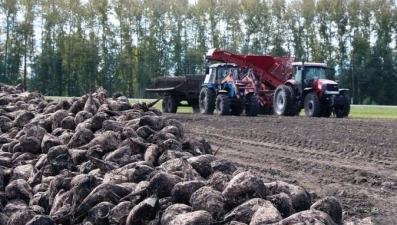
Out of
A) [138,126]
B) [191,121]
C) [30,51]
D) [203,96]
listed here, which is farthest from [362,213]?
[30,51]

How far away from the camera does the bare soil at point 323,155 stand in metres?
7.93

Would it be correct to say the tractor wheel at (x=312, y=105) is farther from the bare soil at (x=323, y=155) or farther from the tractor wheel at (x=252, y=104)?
the bare soil at (x=323, y=155)

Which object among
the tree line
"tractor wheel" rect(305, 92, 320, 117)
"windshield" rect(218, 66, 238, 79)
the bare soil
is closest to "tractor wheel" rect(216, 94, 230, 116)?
"windshield" rect(218, 66, 238, 79)

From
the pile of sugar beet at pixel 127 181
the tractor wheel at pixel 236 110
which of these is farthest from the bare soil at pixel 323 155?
the tractor wheel at pixel 236 110

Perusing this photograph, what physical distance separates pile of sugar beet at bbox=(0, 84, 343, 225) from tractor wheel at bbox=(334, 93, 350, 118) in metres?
14.2

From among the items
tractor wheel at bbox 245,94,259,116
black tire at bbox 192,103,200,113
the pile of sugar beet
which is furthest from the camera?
black tire at bbox 192,103,200,113

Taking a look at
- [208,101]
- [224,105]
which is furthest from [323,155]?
[208,101]

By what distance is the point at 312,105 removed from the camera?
21.3 meters

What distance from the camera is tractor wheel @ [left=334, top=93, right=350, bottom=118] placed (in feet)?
71.0

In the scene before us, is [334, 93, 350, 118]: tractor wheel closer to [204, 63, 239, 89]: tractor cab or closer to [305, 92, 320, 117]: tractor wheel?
[305, 92, 320, 117]: tractor wheel

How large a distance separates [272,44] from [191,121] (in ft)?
131

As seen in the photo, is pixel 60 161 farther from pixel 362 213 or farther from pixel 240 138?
pixel 240 138

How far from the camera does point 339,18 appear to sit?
5494 cm

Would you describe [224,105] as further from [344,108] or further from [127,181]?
[127,181]
